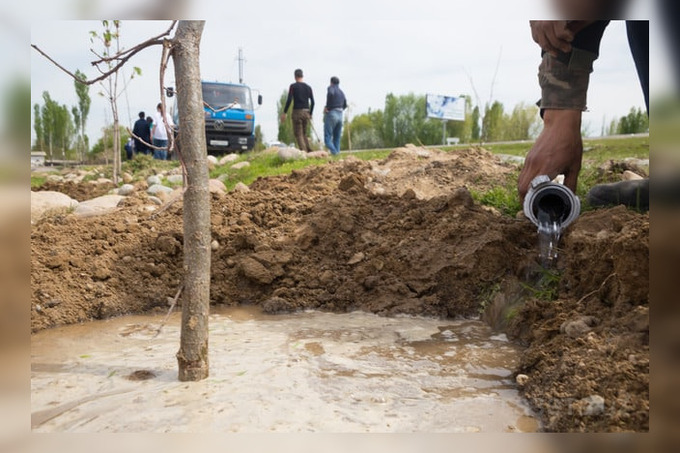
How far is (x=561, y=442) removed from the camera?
85.3 inches

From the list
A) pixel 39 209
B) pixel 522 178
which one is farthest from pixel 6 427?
pixel 39 209

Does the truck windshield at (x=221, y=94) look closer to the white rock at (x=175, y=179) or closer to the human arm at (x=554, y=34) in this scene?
the white rock at (x=175, y=179)

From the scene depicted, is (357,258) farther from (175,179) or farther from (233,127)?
(233,127)

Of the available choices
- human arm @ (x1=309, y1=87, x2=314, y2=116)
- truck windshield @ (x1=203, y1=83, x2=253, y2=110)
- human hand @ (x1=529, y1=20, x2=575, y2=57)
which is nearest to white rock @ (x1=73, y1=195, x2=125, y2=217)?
human hand @ (x1=529, y1=20, x2=575, y2=57)

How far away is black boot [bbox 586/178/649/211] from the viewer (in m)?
4.17

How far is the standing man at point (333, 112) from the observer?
37.9ft

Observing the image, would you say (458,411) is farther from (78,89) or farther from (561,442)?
(78,89)

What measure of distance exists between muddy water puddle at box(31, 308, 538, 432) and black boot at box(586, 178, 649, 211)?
1.60 metres

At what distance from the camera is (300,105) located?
12.1 metres

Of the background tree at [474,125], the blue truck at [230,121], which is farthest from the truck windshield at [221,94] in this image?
the background tree at [474,125]

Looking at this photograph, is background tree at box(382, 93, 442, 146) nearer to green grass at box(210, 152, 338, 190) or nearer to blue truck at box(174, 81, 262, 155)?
blue truck at box(174, 81, 262, 155)

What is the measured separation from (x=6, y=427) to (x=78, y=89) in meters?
19.9

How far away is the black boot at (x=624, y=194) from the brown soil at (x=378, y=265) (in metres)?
0.40

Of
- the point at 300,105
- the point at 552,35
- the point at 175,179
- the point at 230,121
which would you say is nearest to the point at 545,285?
the point at 552,35
